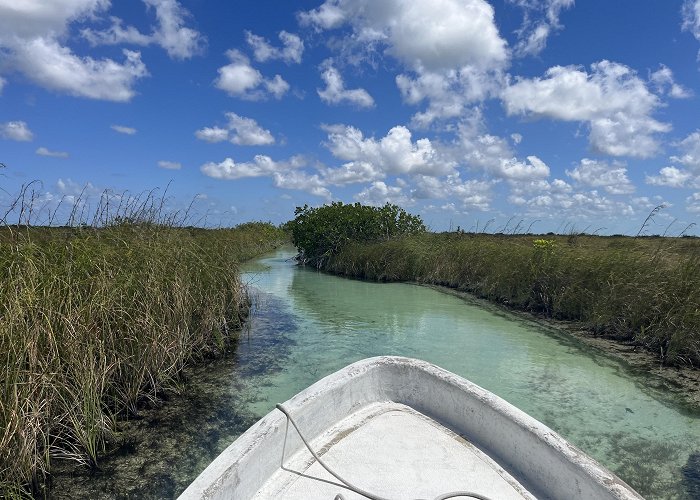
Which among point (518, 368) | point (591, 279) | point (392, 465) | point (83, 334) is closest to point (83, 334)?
point (83, 334)

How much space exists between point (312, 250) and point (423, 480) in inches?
639

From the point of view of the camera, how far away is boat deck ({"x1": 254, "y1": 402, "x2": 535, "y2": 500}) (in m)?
2.09

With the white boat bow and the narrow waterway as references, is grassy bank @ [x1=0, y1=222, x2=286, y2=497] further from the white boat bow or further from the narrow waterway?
the white boat bow

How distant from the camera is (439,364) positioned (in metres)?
5.73

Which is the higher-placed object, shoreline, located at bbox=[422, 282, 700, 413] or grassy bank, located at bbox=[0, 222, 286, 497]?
grassy bank, located at bbox=[0, 222, 286, 497]

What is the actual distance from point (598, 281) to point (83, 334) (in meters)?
7.34

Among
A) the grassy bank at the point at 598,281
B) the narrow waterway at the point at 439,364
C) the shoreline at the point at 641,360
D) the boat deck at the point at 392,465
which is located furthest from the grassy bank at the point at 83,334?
the grassy bank at the point at 598,281

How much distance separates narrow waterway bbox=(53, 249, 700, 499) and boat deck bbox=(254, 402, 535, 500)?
1.28 meters

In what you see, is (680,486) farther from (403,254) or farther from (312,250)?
(312,250)

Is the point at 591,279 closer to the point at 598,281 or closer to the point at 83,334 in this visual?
the point at 598,281

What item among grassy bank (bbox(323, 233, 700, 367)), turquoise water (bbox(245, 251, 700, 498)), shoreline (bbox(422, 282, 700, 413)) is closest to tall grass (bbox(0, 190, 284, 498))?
turquoise water (bbox(245, 251, 700, 498))

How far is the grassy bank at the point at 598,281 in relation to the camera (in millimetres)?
5805

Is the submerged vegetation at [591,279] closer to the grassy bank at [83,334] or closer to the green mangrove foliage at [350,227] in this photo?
the green mangrove foliage at [350,227]

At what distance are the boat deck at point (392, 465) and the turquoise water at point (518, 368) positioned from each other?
1.63 metres
